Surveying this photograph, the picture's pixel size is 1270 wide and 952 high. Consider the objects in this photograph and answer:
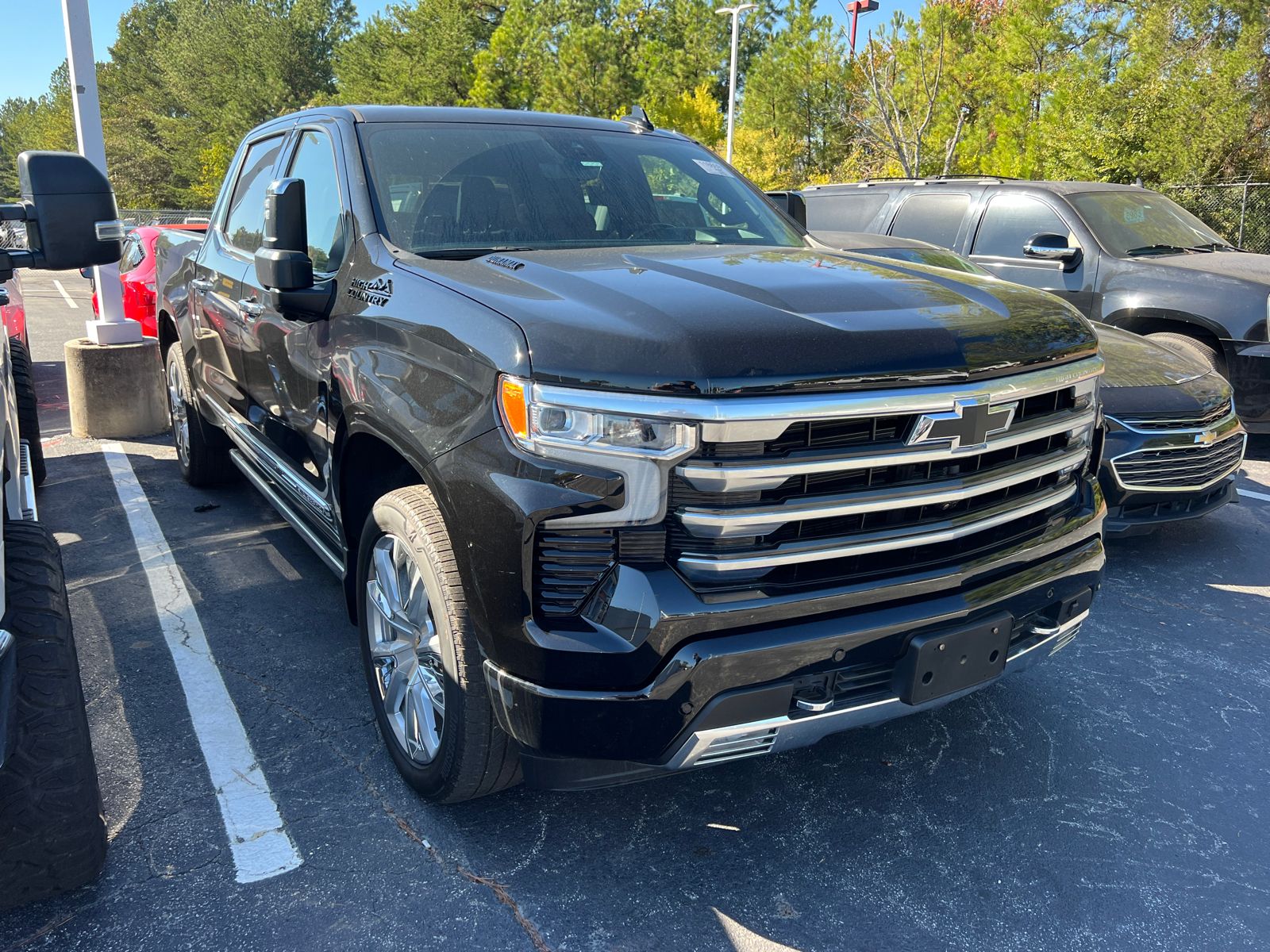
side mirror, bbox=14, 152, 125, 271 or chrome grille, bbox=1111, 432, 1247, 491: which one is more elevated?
side mirror, bbox=14, 152, 125, 271

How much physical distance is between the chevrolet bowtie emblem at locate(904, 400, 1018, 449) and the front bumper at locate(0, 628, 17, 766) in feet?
6.26

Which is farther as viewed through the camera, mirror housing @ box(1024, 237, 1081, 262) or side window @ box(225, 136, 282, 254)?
mirror housing @ box(1024, 237, 1081, 262)

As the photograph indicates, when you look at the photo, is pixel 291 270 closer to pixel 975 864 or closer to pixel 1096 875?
pixel 975 864

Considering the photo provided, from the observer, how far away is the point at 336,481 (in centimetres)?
310

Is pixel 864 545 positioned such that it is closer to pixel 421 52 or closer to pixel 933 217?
pixel 933 217

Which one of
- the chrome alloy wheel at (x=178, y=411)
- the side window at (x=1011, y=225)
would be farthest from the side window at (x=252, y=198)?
the side window at (x=1011, y=225)

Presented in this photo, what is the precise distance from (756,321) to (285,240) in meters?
1.57

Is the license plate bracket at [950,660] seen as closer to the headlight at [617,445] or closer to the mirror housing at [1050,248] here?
the headlight at [617,445]

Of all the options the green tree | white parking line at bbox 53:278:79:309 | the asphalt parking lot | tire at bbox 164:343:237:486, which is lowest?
the asphalt parking lot

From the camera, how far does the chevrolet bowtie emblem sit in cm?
226

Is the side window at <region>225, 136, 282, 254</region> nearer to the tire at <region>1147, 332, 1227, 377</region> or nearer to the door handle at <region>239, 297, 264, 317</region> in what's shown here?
the door handle at <region>239, 297, 264, 317</region>

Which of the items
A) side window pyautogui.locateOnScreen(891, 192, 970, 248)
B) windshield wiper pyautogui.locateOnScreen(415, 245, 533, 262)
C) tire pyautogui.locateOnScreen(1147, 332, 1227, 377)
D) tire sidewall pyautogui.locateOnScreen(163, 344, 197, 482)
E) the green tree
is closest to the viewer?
windshield wiper pyautogui.locateOnScreen(415, 245, 533, 262)

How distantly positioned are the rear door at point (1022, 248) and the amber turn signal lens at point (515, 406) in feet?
20.4

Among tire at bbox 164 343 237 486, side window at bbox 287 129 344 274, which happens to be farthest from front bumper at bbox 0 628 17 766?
tire at bbox 164 343 237 486
